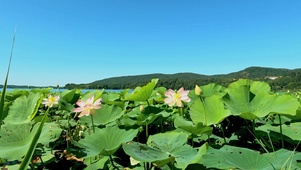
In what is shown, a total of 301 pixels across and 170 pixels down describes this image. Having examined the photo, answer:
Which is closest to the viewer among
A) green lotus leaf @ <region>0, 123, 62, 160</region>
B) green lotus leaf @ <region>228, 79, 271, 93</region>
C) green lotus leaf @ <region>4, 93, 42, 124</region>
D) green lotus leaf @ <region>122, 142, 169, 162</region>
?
green lotus leaf @ <region>122, 142, 169, 162</region>

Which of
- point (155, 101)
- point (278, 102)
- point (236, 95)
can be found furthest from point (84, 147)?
point (155, 101)

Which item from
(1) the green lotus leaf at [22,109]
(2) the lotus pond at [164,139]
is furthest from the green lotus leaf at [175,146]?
(1) the green lotus leaf at [22,109]

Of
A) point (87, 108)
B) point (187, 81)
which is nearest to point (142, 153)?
point (87, 108)

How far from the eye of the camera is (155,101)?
5.76ft

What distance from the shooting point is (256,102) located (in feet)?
3.32

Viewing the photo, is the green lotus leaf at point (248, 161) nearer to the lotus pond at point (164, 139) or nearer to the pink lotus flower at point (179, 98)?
the lotus pond at point (164, 139)

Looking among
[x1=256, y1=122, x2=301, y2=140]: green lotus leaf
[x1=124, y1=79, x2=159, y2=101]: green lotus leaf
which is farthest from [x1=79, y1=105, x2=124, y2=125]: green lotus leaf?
[x1=256, y1=122, x2=301, y2=140]: green lotus leaf

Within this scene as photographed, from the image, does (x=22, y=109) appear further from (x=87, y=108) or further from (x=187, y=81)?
(x=187, y=81)

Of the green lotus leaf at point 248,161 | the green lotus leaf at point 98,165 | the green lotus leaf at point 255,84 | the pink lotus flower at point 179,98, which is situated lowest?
the green lotus leaf at point 98,165

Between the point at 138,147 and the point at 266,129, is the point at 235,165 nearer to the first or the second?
the point at 138,147

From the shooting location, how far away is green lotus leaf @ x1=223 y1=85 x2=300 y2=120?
0.95 m

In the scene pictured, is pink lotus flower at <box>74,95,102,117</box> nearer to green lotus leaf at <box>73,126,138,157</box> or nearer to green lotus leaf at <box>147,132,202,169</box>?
green lotus leaf at <box>73,126,138,157</box>

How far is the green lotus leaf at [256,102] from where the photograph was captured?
3.13 ft

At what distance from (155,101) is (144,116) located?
695mm
